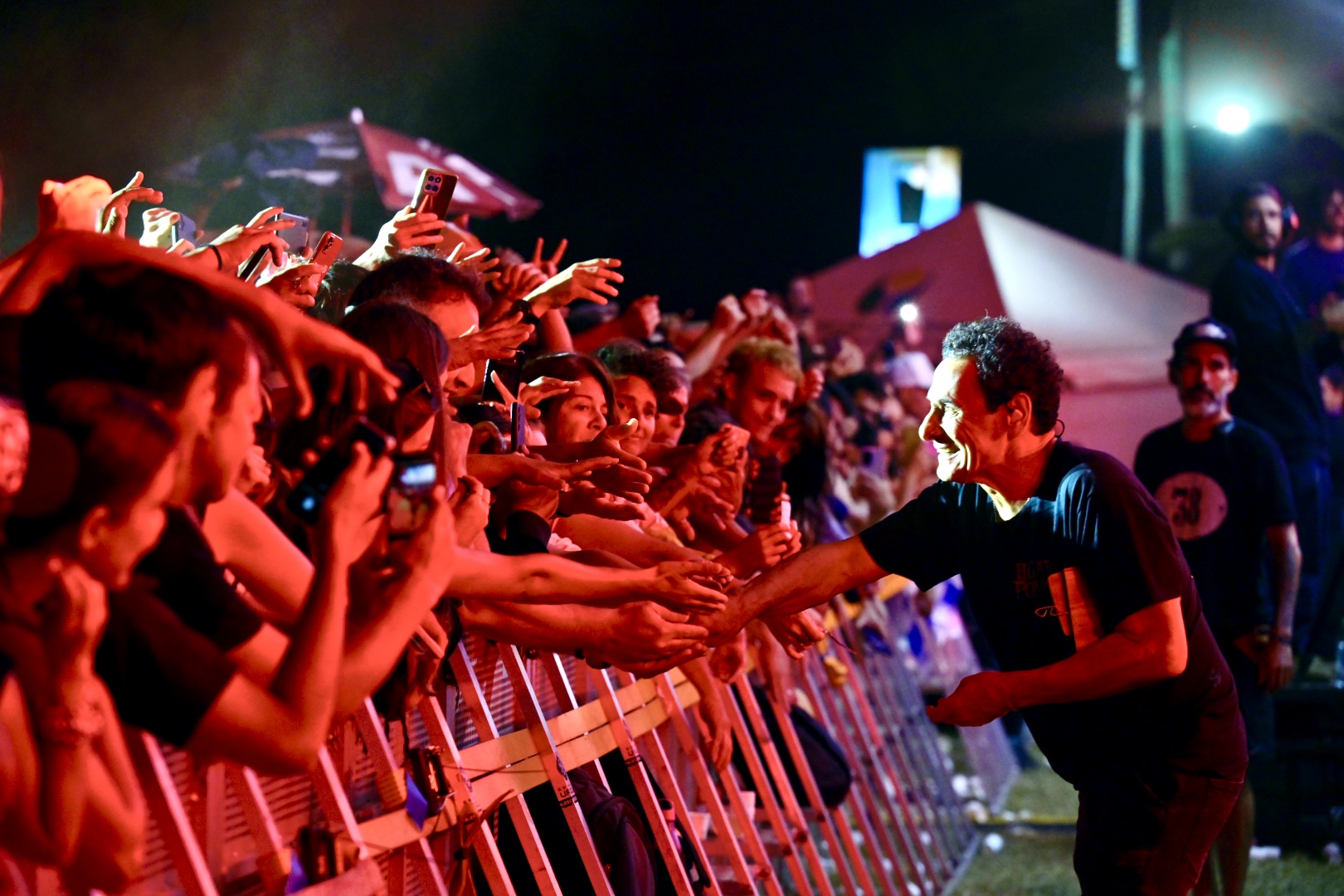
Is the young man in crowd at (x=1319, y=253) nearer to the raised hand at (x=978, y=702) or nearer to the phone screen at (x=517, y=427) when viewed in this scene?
the raised hand at (x=978, y=702)

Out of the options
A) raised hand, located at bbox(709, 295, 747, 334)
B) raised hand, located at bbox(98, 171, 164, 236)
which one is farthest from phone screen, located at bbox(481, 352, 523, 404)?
raised hand, located at bbox(709, 295, 747, 334)

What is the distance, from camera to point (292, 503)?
2.28m

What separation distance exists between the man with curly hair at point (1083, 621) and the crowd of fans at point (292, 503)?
0.61 m

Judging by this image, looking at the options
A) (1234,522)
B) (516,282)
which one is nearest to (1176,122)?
(1234,522)

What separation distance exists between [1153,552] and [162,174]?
562cm

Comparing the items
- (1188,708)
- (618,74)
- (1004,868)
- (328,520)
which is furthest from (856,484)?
(618,74)

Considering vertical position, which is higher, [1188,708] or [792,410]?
[792,410]

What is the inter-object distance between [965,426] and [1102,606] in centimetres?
56

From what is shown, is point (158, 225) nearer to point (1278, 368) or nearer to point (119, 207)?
point (119, 207)

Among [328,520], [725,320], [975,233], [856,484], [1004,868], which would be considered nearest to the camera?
[328,520]

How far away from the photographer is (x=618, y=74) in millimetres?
14133

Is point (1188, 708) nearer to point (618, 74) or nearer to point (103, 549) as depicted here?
point (103, 549)

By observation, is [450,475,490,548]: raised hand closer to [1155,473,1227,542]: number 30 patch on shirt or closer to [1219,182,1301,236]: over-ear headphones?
[1155,473,1227,542]: number 30 patch on shirt

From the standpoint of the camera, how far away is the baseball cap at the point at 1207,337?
18.8ft
